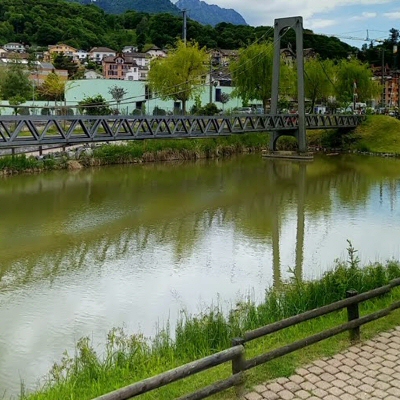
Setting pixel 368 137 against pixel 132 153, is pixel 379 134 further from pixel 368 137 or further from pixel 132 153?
pixel 132 153

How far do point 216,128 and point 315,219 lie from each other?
32.5ft

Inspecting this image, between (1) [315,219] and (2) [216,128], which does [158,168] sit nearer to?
(2) [216,128]

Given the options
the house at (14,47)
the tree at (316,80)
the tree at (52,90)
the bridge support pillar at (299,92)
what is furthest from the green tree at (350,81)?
the house at (14,47)

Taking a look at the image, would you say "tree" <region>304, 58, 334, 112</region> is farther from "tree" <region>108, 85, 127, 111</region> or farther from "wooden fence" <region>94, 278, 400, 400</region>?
"wooden fence" <region>94, 278, 400, 400</region>

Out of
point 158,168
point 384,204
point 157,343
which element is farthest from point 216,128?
point 157,343

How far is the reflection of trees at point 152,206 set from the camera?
34.7 feet

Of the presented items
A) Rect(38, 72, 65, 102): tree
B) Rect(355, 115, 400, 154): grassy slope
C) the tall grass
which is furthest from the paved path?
Rect(38, 72, 65, 102): tree

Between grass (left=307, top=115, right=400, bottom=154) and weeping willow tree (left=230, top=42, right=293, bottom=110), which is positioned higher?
weeping willow tree (left=230, top=42, right=293, bottom=110)

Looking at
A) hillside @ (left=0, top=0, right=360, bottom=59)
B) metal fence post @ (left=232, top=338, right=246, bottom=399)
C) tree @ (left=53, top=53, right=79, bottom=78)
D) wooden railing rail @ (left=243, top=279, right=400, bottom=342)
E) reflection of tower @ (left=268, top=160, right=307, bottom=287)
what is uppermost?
hillside @ (left=0, top=0, right=360, bottom=59)

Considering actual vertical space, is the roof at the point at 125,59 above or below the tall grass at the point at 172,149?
above

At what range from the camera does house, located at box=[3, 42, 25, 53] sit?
81.2m

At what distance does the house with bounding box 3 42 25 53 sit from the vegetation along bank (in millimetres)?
59817

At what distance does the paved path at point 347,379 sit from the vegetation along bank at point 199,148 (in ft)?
56.5

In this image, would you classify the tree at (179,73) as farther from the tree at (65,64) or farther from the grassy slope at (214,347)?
the tree at (65,64)
